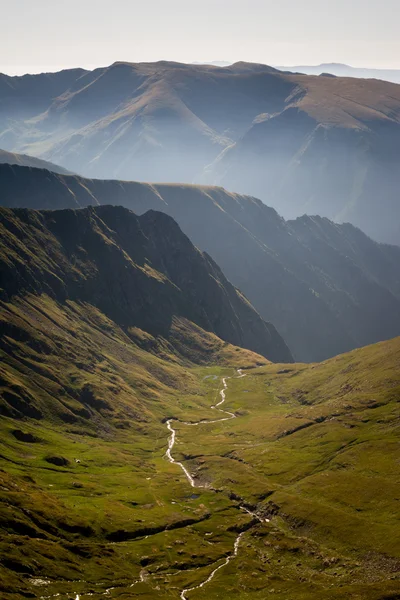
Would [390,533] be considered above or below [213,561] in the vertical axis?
above

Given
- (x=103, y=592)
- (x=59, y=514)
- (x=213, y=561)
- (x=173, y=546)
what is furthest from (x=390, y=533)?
(x=59, y=514)

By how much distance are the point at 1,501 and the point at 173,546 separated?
53.1 metres

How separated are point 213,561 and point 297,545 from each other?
27622 mm

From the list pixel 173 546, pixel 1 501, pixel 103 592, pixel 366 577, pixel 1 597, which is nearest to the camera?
pixel 1 597

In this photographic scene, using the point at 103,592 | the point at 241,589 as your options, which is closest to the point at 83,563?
the point at 103,592

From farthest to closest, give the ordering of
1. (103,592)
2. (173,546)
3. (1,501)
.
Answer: (173,546) → (1,501) → (103,592)

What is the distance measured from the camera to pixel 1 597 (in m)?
140

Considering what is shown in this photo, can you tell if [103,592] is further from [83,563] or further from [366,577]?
[366,577]

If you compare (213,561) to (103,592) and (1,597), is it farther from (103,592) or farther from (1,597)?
(1,597)

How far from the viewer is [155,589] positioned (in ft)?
551

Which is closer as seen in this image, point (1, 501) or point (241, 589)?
point (241, 589)

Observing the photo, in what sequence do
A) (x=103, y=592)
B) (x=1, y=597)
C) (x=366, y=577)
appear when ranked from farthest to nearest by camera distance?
(x=366, y=577) < (x=103, y=592) < (x=1, y=597)

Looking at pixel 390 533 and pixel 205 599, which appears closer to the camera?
pixel 205 599

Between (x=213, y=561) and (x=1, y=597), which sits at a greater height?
(x=1, y=597)
